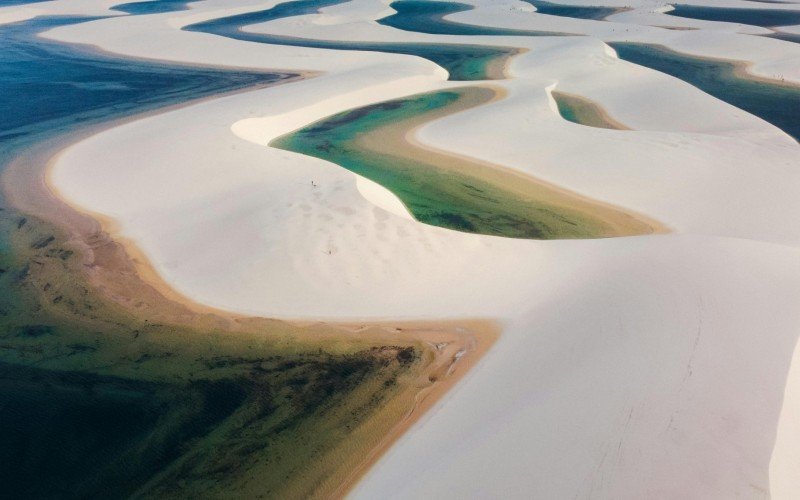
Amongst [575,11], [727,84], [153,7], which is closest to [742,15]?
[575,11]

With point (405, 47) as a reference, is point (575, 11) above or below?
above

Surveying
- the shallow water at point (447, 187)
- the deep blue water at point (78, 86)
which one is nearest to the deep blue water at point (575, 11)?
the deep blue water at point (78, 86)

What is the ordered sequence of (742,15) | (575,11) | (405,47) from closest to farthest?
1. (405,47)
2. (742,15)
3. (575,11)

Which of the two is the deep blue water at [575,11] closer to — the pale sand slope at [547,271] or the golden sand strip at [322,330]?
the pale sand slope at [547,271]

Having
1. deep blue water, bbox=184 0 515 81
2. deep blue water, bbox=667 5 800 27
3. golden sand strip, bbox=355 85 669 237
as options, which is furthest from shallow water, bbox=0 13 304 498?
deep blue water, bbox=667 5 800 27

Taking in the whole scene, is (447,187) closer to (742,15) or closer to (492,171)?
(492,171)

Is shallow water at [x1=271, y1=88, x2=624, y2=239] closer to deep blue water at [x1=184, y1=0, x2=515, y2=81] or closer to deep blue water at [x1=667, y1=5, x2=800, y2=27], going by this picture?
deep blue water at [x1=184, y1=0, x2=515, y2=81]
